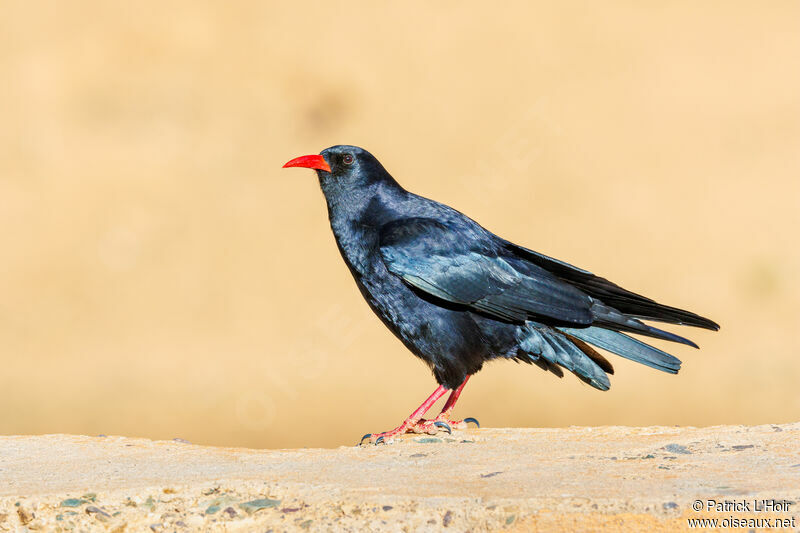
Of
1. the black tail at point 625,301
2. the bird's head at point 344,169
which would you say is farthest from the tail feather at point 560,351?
the bird's head at point 344,169

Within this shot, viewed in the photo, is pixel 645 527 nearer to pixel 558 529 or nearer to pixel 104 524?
pixel 558 529

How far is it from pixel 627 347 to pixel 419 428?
4.50ft

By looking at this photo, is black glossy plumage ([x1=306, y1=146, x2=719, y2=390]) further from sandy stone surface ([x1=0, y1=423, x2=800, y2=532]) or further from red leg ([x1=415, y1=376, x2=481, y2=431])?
sandy stone surface ([x1=0, y1=423, x2=800, y2=532])

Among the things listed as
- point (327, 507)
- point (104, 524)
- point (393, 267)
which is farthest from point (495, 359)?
point (104, 524)

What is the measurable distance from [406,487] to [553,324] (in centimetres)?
201

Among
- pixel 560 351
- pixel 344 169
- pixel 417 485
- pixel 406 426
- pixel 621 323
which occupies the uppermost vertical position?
pixel 344 169

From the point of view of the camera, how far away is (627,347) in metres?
6.00

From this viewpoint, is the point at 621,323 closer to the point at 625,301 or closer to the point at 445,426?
the point at 625,301

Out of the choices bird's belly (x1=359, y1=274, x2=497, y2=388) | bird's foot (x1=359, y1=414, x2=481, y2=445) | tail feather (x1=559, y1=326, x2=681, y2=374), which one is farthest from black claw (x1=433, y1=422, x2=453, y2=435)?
tail feather (x1=559, y1=326, x2=681, y2=374)

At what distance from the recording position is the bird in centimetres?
604

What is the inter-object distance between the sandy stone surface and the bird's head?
75.8 inches

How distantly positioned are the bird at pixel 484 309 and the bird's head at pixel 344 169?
1.38 feet

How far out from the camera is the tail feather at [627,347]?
233 inches

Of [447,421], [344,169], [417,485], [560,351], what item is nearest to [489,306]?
→ [560,351]
